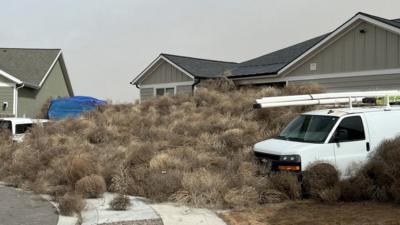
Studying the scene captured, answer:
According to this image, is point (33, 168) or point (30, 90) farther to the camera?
point (30, 90)

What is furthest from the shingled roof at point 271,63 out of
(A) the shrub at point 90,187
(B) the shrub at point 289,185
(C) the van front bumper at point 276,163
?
(A) the shrub at point 90,187

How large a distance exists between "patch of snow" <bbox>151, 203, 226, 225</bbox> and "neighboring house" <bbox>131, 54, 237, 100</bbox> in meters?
16.4

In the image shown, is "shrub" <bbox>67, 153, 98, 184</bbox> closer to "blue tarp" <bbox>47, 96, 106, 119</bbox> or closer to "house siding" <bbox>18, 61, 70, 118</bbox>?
"blue tarp" <bbox>47, 96, 106, 119</bbox>

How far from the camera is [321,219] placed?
27.1ft

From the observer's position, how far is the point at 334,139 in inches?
413

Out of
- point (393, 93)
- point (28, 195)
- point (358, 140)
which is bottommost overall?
point (28, 195)

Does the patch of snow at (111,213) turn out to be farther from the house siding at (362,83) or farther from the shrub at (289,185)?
the house siding at (362,83)

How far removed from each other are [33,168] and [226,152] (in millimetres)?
5376

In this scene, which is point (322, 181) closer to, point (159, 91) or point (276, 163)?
point (276, 163)

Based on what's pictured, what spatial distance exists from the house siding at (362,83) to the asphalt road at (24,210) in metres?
12.0

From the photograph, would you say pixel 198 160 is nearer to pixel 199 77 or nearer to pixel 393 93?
pixel 393 93

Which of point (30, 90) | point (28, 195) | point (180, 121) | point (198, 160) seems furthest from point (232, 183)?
point (30, 90)

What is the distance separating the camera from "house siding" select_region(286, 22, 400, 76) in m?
17.0

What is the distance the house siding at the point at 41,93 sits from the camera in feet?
98.6
